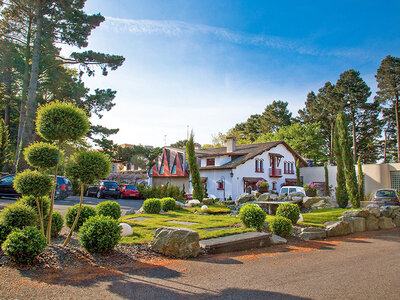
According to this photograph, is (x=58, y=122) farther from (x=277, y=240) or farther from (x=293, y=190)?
(x=293, y=190)

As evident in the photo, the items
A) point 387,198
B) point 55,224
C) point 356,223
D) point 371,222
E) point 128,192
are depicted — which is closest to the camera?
point 55,224

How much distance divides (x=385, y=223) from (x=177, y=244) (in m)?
11.1

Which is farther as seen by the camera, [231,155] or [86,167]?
[231,155]

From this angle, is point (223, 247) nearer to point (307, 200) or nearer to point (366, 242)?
point (366, 242)

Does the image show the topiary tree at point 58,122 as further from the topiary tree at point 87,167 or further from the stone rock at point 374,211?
the stone rock at point 374,211

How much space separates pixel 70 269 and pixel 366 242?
8846 millimetres

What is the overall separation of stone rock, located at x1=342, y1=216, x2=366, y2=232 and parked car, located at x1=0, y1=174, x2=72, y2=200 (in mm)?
15324

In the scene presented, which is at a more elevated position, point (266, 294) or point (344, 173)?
point (344, 173)

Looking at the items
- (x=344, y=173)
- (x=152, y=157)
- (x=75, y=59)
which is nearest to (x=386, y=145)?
(x=344, y=173)

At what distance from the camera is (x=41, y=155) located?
5.71 meters

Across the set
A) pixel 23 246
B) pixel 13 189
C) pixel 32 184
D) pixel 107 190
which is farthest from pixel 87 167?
pixel 107 190

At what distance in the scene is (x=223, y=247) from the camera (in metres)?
6.90

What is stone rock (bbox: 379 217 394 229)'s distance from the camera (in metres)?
12.5

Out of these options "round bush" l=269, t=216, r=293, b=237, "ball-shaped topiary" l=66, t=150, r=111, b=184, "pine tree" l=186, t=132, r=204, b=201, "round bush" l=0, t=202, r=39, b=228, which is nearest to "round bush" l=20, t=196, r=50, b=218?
"round bush" l=0, t=202, r=39, b=228
